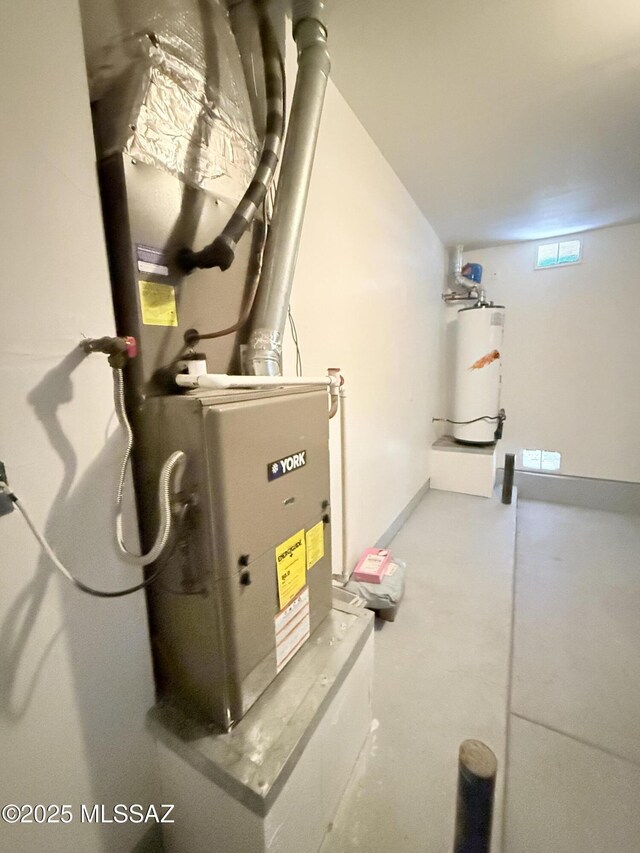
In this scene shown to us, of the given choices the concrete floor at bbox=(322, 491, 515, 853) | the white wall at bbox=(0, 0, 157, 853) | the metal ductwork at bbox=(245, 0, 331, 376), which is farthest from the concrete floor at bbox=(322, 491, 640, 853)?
the metal ductwork at bbox=(245, 0, 331, 376)

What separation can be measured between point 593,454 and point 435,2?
130 inches

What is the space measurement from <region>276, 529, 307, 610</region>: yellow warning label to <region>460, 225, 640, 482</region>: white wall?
126 inches

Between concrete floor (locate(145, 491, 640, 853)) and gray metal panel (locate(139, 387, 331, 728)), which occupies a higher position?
gray metal panel (locate(139, 387, 331, 728))

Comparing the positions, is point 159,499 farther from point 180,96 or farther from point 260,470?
point 180,96

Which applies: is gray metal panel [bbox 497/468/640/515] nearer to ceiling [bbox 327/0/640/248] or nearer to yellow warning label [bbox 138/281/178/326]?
ceiling [bbox 327/0/640/248]

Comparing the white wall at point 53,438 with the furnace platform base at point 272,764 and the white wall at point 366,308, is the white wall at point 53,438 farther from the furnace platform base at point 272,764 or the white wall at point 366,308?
the white wall at point 366,308

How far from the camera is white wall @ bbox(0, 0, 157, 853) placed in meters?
0.50

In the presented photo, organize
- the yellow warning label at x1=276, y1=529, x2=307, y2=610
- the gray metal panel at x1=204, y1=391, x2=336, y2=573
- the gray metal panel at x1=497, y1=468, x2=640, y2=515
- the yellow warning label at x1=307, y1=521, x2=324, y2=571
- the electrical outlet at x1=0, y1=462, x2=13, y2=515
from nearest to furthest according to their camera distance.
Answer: the electrical outlet at x1=0, y1=462, x2=13, y2=515, the gray metal panel at x1=204, y1=391, x2=336, y2=573, the yellow warning label at x1=276, y1=529, x2=307, y2=610, the yellow warning label at x1=307, y1=521, x2=324, y2=571, the gray metal panel at x1=497, y1=468, x2=640, y2=515

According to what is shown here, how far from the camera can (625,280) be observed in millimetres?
2768

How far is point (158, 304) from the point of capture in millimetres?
678

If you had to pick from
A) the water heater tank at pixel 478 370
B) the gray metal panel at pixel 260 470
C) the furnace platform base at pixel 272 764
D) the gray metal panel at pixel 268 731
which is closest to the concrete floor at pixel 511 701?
the furnace platform base at pixel 272 764

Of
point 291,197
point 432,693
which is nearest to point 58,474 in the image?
point 291,197

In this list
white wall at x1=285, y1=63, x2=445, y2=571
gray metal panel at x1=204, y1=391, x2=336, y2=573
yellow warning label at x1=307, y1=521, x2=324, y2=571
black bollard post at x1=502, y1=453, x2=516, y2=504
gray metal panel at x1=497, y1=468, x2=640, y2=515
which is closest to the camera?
gray metal panel at x1=204, y1=391, x2=336, y2=573

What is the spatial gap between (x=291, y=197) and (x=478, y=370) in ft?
8.21
